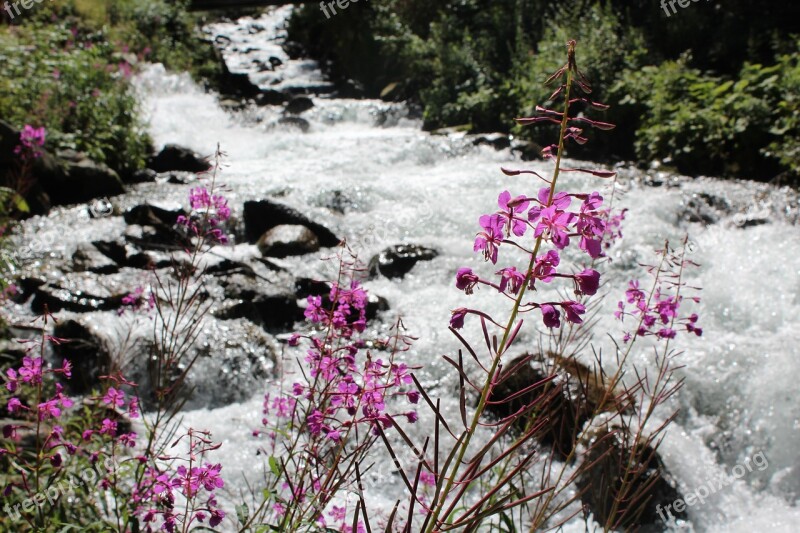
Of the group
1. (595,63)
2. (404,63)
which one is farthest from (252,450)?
(404,63)

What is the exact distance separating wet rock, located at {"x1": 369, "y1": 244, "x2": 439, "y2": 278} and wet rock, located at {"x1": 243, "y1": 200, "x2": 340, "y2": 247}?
2.78 ft

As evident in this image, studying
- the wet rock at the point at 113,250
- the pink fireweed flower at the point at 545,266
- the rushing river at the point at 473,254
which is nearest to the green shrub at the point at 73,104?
the rushing river at the point at 473,254

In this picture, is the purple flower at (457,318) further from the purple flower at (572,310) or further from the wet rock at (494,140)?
the wet rock at (494,140)

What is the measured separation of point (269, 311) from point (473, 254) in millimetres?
2082

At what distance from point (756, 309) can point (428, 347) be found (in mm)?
2473

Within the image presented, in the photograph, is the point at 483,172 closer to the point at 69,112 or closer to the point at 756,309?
the point at 756,309

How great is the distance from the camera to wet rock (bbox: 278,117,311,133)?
11.4m

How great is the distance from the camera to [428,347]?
194 inches

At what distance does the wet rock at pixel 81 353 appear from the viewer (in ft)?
13.9

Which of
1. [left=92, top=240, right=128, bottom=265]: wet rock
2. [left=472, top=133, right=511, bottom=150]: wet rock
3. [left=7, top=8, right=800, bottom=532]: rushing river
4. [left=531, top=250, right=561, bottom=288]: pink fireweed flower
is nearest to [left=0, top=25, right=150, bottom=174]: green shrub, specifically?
[left=7, top=8, right=800, bottom=532]: rushing river

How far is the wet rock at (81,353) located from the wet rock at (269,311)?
0.99 m

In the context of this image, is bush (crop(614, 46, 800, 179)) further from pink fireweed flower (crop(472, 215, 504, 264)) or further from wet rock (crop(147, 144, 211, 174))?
pink fireweed flower (crop(472, 215, 504, 264))

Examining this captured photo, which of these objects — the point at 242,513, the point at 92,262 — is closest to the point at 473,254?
the point at 92,262

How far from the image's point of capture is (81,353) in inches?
173
